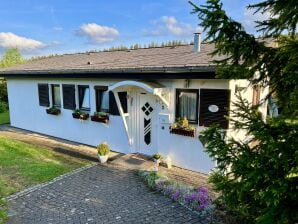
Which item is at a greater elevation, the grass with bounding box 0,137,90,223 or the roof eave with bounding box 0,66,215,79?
the roof eave with bounding box 0,66,215,79

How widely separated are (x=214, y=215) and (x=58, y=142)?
898 centimetres

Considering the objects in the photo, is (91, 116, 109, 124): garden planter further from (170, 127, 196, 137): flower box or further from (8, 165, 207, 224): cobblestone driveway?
(170, 127, 196, 137): flower box

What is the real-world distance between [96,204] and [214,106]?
4.31 metres

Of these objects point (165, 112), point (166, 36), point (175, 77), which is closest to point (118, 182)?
point (165, 112)

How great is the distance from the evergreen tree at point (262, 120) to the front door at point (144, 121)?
221 inches

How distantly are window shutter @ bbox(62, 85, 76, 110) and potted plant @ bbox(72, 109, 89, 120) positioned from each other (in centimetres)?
43

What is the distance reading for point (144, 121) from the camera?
9695 mm

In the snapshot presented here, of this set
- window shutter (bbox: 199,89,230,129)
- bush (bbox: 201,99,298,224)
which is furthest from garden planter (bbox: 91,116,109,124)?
bush (bbox: 201,99,298,224)

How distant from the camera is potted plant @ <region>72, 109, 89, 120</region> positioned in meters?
11.3

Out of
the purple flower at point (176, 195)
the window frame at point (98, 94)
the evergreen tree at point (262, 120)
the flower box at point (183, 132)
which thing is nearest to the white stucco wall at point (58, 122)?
the window frame at point (98, 94)

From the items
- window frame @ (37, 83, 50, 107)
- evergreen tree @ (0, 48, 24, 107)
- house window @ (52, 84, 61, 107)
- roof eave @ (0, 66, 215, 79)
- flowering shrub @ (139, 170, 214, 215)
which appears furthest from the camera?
evergreen tree @ (0, 48, 24, 107)

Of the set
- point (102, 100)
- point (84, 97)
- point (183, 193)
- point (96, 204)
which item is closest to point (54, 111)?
point (84, 97)

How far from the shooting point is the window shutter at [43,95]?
43.1 ft

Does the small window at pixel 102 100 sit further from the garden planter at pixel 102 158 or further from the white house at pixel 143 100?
the garden planter at pixel 102 158
